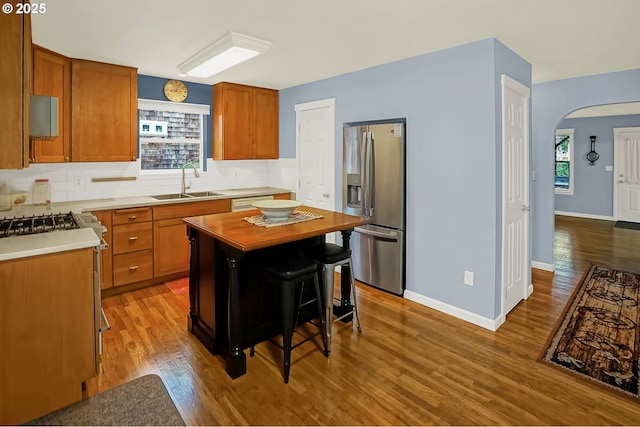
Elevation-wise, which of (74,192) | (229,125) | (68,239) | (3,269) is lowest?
(3,269)

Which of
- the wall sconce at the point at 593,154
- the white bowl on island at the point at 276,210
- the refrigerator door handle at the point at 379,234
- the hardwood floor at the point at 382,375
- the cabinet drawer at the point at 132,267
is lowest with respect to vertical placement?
the hardwood floor at the point at 382,375

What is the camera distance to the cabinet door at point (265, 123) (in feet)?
16.6

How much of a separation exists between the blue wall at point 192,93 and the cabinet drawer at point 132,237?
1391 millimetres

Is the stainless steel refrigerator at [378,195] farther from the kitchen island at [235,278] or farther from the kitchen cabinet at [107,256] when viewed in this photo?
the kitchen cabinet at [107,256]

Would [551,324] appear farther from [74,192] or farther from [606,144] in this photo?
Answer: [606,144]

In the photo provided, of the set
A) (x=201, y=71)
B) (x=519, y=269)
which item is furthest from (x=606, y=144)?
(x=201, y=71)

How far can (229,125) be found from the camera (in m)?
4.79

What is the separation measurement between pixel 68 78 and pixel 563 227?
8514mm

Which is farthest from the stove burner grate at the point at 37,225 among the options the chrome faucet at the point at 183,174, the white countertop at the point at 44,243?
the chrome faucet at the point at 183,174

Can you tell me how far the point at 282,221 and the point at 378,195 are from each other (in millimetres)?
1423

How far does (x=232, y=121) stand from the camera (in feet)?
15.8

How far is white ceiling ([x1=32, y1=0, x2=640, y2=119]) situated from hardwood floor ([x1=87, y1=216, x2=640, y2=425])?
238 cm

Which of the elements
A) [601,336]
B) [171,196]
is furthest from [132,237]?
[601,336]

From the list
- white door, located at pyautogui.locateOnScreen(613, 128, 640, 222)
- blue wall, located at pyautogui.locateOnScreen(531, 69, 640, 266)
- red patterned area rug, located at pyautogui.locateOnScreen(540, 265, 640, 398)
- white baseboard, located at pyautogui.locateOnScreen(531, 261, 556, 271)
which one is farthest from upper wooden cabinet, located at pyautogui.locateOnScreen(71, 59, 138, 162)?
white door, located at pyautogui.locateOnScreen(613, 128, 640, 222)
